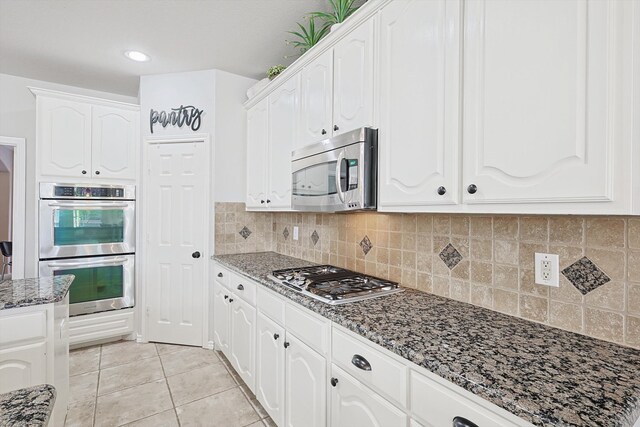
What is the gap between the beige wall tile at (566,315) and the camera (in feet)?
3.74

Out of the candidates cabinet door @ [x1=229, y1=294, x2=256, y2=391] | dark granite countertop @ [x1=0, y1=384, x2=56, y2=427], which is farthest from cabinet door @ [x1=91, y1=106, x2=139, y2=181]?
dark granite countertop @ [x1=0, y1=384, x2=56, y2=427]

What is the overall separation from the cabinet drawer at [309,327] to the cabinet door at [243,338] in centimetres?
53

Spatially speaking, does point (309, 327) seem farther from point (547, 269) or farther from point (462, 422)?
point (547, 269)

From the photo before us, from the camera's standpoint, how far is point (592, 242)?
1107mm

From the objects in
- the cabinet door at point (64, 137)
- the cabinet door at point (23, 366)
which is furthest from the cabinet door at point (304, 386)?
the cabinet door at point (64, 137)

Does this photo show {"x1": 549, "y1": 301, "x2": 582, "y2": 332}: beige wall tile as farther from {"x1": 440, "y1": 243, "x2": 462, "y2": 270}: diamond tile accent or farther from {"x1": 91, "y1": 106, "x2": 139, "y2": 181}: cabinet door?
{"x1": 91, "y1": 106, "x2": 139, "y2": 181}: cabinet door

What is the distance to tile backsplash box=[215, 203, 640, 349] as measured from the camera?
3.44 feet

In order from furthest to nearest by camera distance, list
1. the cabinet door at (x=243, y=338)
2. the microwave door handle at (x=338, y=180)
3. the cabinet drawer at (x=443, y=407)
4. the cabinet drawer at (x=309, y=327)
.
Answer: the cabinet door at (x=243, y=338), the microwave door handle at (x=338, y=180), the cabinet drawer at (x=309, y=327), the cabinet drawer at (x=443, y=407)

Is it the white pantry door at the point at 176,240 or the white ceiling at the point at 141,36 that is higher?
the white ceiling at the point at 141,36

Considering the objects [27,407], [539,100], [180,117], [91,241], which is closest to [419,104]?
[539,100]

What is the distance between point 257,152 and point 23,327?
193cm

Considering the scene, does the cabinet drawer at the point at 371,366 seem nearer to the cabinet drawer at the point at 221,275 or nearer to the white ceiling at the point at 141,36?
the cabinet drawer at the point at 221,275

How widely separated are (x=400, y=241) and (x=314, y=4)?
64.3 inches

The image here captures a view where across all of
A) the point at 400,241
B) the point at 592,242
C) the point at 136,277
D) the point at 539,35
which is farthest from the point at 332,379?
the point at 136,277
